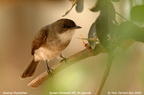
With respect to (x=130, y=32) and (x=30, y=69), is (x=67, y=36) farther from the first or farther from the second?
(x=130, y=32)

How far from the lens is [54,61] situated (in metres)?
0.90

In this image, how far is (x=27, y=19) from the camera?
98 cm

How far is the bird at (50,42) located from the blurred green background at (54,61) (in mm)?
18

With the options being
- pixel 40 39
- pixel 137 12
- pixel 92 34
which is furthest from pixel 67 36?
pixel 137 12

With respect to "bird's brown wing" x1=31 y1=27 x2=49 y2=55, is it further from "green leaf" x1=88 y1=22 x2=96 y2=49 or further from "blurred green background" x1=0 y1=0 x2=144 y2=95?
"green leaf" x1=88 y1=22 x2=96 y2=49

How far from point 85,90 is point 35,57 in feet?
0.59

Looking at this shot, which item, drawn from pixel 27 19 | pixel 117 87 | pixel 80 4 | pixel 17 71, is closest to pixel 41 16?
pixel 27 19

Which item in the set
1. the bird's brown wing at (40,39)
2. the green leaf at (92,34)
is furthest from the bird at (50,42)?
the green leaf at (92,34)

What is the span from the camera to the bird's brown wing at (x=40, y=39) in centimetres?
87

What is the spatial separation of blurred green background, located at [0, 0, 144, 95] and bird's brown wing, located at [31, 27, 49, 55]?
3 cm

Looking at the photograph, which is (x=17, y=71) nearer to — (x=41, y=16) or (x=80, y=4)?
(x=41, y=16)

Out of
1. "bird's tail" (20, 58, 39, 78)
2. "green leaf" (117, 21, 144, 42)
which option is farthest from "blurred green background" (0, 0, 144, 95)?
"green leaf" (117, 21, 144, 42)

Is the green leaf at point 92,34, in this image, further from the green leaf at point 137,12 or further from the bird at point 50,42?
the bird at point 50,42

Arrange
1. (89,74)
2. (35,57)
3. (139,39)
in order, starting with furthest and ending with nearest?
(35,57) → (89,74) → (139,39)
